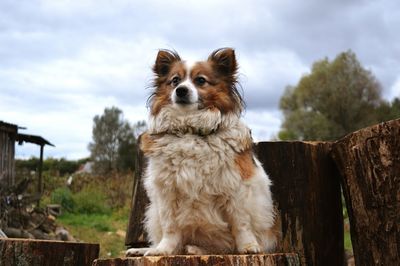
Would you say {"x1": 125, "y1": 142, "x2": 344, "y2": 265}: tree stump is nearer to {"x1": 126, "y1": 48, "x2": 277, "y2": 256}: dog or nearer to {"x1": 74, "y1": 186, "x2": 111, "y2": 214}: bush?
{"x1": 126, "y1": 48, "x2": 277, "y2": 256}: dog

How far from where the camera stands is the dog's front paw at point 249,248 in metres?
3.73

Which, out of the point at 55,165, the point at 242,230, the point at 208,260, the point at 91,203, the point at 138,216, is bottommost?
the point at 208,260

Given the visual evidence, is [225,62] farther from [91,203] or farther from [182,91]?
[91,203]

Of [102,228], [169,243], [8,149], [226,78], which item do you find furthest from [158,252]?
[8,149]

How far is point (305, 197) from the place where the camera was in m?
4.68

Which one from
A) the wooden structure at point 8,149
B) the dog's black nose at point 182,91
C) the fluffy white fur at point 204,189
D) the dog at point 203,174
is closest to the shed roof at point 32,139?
the wooden structure at point 8,149

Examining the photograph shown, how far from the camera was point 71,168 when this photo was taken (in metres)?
31.4

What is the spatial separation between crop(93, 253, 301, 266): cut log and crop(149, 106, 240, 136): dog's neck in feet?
3.46

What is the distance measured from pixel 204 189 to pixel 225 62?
3.68ft

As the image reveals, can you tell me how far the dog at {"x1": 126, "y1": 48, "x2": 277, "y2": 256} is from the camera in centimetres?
383

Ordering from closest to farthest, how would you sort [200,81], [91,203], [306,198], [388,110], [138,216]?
1. [200,81]
2. [306,198]
3. [138,216]
4. [91,203]
5. [388,110]

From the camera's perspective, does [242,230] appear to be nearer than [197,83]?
Yes

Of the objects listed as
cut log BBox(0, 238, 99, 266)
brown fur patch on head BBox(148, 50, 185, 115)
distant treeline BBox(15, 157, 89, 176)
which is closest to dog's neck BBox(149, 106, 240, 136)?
brown fur patch on head BBox(148, 50, 185, 115)

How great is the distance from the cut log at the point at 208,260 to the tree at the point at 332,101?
82.8ft
